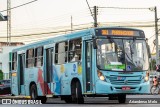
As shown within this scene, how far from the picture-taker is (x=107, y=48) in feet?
69.7

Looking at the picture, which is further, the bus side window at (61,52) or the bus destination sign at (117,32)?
the bus side window at (61,52)

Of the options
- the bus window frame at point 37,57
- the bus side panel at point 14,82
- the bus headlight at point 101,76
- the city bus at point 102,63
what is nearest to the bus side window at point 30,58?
the bus window frame at point 37,57

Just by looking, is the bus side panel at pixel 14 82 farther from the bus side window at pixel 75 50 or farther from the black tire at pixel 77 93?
the black tire at pixel 77 93

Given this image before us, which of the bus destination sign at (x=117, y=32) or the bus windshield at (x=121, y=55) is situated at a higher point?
the bus destination sign at (x=117, y=32)

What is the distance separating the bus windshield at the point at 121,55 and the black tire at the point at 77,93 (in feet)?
5.40

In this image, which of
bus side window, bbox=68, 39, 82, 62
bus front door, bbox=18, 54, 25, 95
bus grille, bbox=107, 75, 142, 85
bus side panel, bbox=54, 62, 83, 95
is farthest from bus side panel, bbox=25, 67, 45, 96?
bus grille, bbox=107, 75, 142, 85

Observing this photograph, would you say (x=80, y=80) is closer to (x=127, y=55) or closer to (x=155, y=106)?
(x=127, y=55)

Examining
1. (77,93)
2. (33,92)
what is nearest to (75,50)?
(77,93)

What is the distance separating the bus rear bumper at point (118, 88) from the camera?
20938 mm

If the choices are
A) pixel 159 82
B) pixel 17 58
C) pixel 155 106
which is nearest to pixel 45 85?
pixel 17 58

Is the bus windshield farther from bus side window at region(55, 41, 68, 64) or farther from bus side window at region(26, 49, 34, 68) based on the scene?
bus side window at region(26, 49, 34, 68)

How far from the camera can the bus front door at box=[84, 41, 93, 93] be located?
2138 centimetres

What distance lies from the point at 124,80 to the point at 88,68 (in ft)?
5.06

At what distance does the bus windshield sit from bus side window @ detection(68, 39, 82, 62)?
1282 mm
